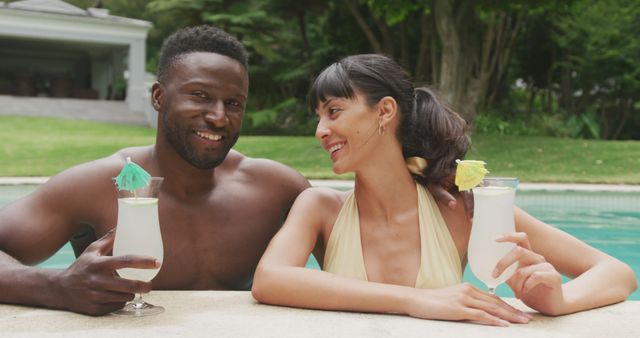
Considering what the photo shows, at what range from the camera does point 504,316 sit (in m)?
2.24

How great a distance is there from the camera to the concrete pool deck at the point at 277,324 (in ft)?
6.86

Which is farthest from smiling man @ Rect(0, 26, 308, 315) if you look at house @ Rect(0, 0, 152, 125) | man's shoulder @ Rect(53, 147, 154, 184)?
house @ Rect(0, 0, 152, 125)

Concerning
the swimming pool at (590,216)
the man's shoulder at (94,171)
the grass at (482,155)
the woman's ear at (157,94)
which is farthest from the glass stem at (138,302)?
the grass at (482,155)

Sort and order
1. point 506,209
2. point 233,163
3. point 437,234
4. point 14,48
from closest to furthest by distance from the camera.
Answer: point 506,209
point 437,234
point 233,163
point 14,48

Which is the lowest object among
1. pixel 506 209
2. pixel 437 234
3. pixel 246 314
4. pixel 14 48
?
pixel 14 48

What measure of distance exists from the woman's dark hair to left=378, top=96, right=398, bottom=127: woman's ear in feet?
0.07

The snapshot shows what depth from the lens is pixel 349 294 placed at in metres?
2.32

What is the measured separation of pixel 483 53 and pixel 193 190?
1998 cm

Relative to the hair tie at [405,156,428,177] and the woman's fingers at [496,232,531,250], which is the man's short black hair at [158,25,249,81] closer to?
the hair tie at [405,156,428,177]

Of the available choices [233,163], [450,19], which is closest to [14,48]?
[450,19]

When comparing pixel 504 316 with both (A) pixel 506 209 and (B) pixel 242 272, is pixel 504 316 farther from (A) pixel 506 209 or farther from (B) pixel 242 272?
(B) pixel 242 272

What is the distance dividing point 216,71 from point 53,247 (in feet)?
3.07

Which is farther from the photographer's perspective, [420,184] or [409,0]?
[409,0]

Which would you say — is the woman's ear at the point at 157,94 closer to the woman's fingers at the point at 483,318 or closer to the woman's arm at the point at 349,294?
the woman's arm at the point at 349,294
